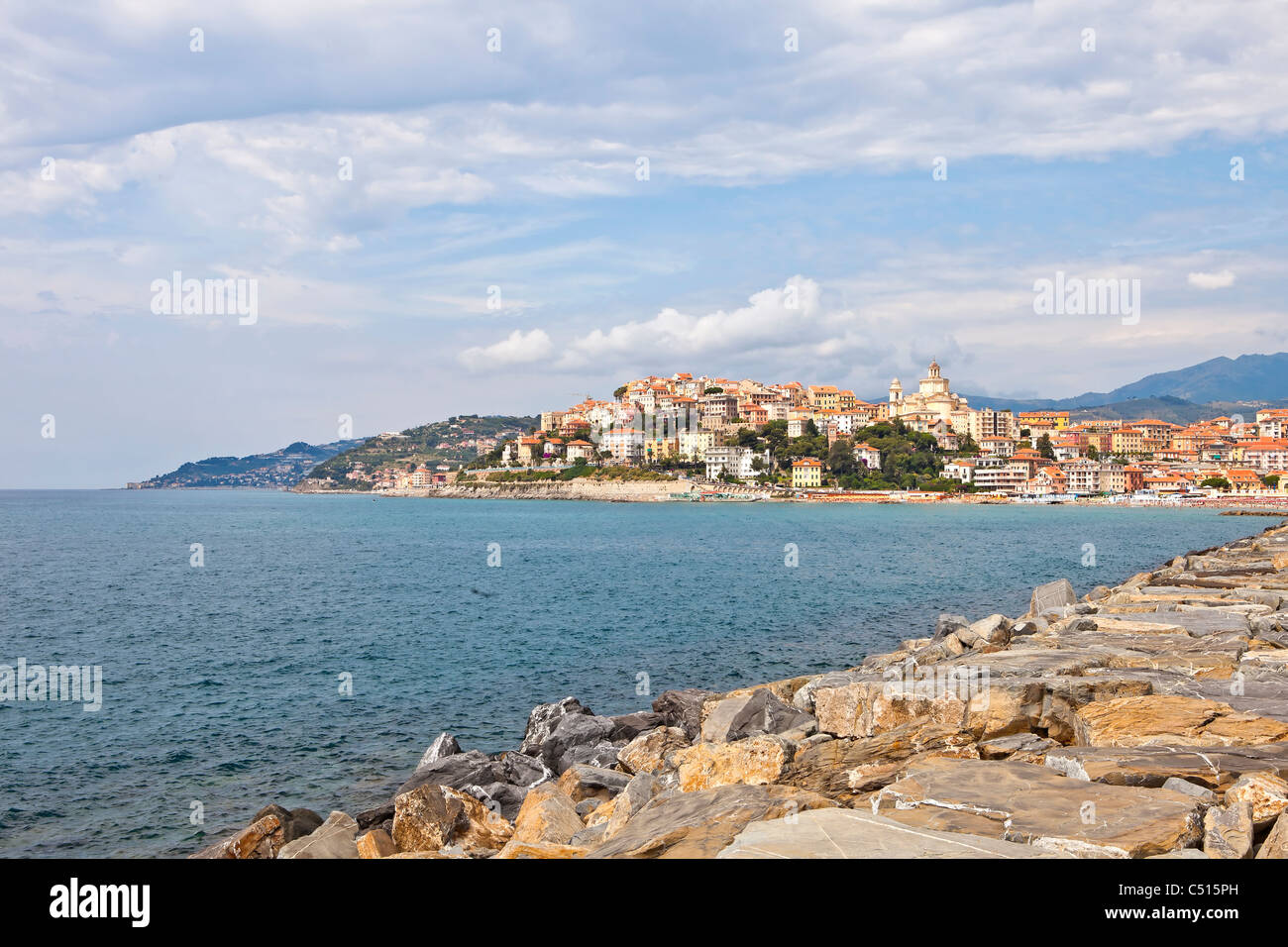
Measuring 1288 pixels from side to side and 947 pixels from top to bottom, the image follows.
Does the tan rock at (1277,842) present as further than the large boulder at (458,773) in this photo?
No

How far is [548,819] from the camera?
30.4ft

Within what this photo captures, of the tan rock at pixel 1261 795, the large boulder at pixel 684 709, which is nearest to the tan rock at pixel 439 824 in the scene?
the large boulder at pixel 684 709

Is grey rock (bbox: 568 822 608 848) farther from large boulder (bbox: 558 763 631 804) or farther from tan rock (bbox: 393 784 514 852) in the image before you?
large boulder (bbox: 558 763 631 804)

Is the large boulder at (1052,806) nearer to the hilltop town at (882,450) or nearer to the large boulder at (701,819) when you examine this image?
the large boulder at (701,819)

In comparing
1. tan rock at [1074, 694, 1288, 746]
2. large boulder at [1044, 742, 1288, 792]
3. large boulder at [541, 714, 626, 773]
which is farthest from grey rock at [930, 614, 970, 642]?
large boulder at [1044, 742, 1288, 792]

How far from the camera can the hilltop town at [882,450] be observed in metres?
144

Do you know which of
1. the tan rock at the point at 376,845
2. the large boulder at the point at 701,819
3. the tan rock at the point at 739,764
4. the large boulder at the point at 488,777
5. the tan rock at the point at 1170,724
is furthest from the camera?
the large boulder at the point at 488,777

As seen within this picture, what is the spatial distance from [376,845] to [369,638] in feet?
60.6

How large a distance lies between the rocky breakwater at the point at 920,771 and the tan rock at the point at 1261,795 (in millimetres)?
15

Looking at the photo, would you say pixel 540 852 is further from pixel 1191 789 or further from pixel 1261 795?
pixel 1261 795

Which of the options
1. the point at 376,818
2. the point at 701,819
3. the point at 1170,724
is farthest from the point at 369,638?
the point at 1170,724
